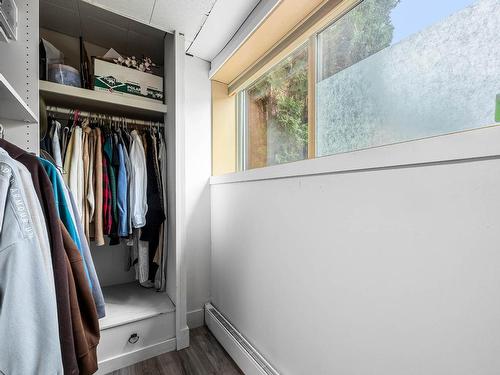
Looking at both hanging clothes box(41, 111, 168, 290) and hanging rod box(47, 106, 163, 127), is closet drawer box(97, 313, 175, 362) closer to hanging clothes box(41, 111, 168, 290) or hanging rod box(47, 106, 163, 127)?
hanging clothes box(41, 111, 168, 290)

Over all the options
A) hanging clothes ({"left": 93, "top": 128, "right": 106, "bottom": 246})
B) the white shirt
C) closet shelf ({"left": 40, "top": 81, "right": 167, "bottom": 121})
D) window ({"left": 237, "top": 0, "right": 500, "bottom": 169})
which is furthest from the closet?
window ({"left": 237, "top": 0, "right": 500, "bottom": 169})

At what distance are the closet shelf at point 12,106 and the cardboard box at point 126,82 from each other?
0.49 m

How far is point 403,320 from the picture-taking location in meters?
0.67

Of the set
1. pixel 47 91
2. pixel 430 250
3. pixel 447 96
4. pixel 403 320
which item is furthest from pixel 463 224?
pixel 47 91

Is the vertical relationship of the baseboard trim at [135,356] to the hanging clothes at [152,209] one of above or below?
below

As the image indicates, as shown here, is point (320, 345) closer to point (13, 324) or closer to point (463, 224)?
point (463, 224)

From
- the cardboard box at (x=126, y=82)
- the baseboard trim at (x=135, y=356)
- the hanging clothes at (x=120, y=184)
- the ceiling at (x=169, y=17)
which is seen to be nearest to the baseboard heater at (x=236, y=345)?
the baseboard trim at (x=135, y=356)

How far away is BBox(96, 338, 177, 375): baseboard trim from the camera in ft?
4.27

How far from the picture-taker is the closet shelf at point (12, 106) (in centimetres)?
71

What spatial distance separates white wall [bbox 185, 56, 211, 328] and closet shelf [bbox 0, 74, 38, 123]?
91cm

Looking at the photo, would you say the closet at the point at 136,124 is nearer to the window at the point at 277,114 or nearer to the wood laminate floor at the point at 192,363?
the wood laminate floor at the point at 192,363

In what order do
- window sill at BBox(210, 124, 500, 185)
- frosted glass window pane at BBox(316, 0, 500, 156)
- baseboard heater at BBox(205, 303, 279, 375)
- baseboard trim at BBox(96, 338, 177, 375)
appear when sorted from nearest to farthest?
window sill at BBox(210, 124, 500, 185) → frosted glass window pane at BBox(316, 0, 500, 156) → baseboard heater at BBox(205, 303, 279, 375) → baseboard trim at BBox(96, 338, 177, 375)

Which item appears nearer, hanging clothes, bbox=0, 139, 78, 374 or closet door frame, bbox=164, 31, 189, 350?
hanging clothes, bbox=0, 139, 78, 374

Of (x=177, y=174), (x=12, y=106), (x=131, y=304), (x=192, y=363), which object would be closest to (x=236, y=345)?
(x=192, y=363)
